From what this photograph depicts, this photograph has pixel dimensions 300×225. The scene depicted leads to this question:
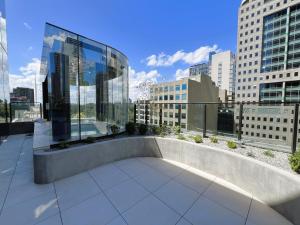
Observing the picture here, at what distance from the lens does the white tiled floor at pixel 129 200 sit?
202 centimetres

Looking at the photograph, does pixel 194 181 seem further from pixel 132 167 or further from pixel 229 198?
pixel 132 167

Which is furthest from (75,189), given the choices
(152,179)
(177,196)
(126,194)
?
(177,196)

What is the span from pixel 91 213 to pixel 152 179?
1437 mm

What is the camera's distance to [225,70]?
240 feet

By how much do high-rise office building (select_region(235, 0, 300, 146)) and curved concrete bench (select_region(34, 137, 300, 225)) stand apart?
40.9 metres

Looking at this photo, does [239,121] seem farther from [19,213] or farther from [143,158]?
[19,213]

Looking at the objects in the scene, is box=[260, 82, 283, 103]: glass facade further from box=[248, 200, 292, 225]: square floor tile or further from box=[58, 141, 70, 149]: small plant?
box=[58, 141, 70, 149]: small plant

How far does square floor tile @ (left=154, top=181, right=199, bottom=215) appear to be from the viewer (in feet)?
7.55

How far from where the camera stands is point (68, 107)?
3994 mm

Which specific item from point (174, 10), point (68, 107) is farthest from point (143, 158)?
point (174, 10)

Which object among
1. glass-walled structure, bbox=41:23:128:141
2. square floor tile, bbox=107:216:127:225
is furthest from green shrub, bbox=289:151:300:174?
glass-walled structure, bbox=41:23:128:141

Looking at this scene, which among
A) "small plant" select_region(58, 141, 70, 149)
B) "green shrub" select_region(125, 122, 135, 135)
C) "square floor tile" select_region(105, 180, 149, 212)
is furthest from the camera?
"green shrub" select_region(125, 122, 135, 135)

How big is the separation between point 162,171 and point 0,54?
9026mm

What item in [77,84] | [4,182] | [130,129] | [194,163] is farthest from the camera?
[130,129]
